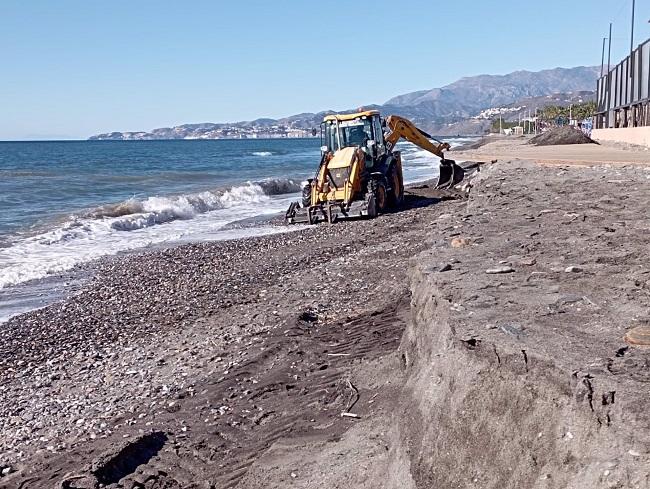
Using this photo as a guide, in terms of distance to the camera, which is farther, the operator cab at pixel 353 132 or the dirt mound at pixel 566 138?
the dirt mound at pixel 566 138

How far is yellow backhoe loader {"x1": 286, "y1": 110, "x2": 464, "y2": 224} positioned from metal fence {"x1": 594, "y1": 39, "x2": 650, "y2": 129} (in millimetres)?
28095

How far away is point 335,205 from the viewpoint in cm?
2045

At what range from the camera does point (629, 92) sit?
5362 cm

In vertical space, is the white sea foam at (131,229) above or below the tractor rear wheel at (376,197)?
below

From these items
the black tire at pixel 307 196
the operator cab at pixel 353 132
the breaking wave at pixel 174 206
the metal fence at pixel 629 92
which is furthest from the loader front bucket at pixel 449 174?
the metal fence at pixel 629 92

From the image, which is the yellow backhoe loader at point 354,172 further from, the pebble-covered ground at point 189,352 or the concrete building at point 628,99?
the concrete building at point 628,99

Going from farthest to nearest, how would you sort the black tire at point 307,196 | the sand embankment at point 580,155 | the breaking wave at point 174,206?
the breaking wave at point 174,206 → the black tire at point 307,196 → the sand embankment at point 580,155

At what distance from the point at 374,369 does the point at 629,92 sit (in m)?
52.6

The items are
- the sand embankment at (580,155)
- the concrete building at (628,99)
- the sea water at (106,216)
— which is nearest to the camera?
the sea water at (106,216)

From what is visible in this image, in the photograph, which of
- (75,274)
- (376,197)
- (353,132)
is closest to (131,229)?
(353,132)

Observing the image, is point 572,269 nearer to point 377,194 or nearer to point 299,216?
point 377,194

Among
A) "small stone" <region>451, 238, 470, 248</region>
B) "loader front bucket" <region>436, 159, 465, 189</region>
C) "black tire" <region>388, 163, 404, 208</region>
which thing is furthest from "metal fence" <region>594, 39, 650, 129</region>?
"small stone" <region>451, 238, 470, 248</region>

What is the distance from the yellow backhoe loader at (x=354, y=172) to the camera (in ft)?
67.5

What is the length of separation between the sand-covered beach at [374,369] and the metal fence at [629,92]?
38444 millimetres
